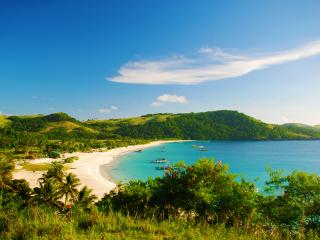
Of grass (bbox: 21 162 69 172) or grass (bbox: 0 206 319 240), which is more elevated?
grass (bbox: 0 206 319 240)

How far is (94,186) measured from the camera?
74.6 m

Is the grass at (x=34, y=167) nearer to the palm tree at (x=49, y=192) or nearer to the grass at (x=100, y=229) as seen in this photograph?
the palm tree at (x=49, y=192)

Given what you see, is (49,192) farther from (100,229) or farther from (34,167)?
(34,167)

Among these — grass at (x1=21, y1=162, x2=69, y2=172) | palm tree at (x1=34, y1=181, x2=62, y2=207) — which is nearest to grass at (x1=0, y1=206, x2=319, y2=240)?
palm tree at (x1=34, y1=181, x2=62, y2=207)

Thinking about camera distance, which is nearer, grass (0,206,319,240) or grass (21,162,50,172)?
grass (0,206,319,240)

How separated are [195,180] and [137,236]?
18414 mm

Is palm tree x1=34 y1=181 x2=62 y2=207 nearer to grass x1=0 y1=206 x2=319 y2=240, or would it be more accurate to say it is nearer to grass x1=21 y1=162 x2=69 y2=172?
grass x1=0 y1=206 x2=319 y2=240

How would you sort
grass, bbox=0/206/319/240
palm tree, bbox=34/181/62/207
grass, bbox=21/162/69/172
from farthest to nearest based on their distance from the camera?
grass, bbox=21/162/69/172
palm tree, bbox=34/181/62/207
grass, bbox=0/206/319/240

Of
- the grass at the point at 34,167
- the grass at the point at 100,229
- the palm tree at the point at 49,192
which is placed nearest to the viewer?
the grass at the point at 100,229

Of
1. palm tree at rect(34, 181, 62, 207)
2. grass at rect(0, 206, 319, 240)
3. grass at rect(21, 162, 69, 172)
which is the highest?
grass at rect(0, 206, 319, 240)

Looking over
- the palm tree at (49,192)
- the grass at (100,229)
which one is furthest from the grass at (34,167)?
the grass at (100,229)

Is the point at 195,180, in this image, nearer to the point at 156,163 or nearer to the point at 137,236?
the point at 137,236

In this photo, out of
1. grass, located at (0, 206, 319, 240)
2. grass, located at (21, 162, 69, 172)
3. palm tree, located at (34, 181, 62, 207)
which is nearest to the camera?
grass, located at (0, 206, 319, 240)

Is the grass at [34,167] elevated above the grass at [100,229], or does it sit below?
below
